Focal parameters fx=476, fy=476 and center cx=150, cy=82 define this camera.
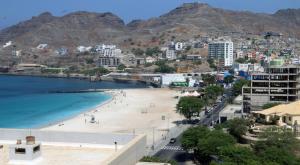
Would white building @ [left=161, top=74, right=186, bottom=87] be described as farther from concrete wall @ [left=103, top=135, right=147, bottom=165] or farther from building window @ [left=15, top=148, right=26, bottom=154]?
building window @ [left=15, top=148, right=26, bottom=154]

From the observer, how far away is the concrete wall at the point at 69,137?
17.0 meters

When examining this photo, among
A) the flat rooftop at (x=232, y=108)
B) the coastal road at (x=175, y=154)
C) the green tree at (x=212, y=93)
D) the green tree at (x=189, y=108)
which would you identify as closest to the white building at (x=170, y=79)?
the green tree at (x=212, y=93)

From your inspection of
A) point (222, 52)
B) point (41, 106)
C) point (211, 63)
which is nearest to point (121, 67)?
point (211, 63)

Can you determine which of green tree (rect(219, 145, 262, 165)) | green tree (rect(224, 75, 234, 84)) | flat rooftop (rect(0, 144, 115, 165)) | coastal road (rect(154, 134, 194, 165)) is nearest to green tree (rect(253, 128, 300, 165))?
green tree (rect(219, 145, 262, 165))

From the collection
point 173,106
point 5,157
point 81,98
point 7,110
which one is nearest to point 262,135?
point 5,157

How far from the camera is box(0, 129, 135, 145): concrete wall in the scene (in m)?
17.0

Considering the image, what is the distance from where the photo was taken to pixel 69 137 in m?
17.4

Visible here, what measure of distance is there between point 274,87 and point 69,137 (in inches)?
1734

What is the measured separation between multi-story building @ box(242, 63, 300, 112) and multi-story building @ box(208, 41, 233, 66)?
4120 inches

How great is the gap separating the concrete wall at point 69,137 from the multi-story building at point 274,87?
42.1 meters

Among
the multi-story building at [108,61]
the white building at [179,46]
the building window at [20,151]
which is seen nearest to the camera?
Result: the building window at [20,151]

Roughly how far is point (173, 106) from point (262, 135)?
4222 cm

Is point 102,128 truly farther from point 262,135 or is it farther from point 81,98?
point 81,98

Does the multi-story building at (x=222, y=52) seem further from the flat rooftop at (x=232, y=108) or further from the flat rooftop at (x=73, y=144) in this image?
the flat rooftop at (x=73, y=144)
